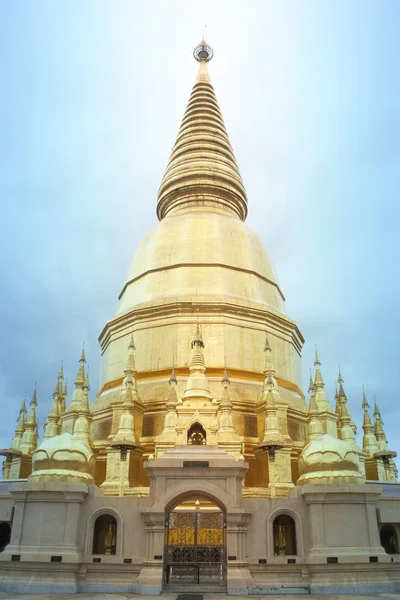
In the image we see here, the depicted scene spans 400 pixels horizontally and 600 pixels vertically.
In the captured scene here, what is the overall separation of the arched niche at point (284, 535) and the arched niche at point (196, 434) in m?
5.36

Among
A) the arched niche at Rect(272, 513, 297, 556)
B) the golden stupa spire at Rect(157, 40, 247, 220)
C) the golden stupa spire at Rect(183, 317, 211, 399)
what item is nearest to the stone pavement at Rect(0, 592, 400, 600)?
the arched niche at Rect(272, 513, 297, 556)

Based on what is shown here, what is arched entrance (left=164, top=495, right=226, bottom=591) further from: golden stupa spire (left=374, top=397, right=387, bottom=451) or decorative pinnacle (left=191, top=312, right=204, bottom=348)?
golden stupa spire (left=374, top=397, right=387, bottom=451)

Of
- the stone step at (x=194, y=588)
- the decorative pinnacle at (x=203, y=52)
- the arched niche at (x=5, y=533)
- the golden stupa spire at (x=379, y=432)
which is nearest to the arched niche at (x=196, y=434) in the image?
the stone step at (x=194, y=588)

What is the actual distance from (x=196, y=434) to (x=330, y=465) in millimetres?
6107

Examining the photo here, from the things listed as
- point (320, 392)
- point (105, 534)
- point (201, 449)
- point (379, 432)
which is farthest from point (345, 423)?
point (105, 534)

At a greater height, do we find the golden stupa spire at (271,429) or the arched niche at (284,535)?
the golden stupa spire at (271,429)

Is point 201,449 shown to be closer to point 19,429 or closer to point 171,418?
point 171,418

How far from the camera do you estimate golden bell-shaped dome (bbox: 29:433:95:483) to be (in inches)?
660

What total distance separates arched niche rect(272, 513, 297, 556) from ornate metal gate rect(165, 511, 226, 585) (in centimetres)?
169

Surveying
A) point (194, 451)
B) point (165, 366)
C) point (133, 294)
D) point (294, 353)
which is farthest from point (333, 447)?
point (133, 294)

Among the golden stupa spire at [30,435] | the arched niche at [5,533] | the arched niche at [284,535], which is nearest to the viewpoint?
the arched niche at [284,535]

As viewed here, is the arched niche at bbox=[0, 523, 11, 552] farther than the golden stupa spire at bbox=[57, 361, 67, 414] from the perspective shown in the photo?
No

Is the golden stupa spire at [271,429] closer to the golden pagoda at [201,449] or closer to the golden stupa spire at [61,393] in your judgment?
the golden pagoda at [201,449]

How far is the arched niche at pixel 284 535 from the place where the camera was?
636 inches
